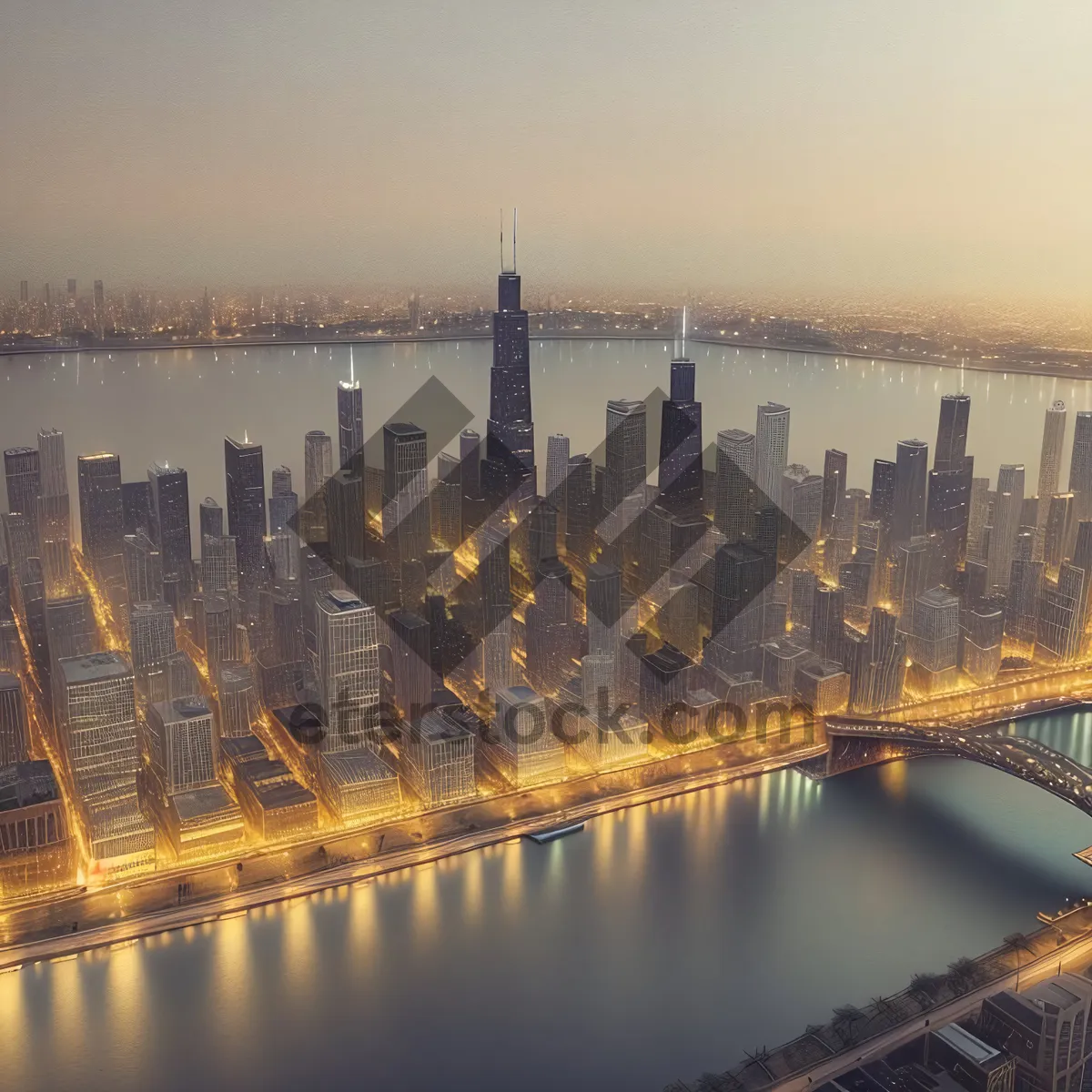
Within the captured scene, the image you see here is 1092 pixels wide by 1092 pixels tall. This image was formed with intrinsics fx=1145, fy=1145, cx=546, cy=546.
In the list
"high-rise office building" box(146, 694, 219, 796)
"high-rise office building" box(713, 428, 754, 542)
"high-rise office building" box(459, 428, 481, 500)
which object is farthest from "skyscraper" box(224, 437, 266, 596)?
"high-rise office building" box(713, 428, 754, 542)

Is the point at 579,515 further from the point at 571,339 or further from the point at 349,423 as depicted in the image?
the point at 571,339

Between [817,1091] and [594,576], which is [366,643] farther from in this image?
[817,1091]

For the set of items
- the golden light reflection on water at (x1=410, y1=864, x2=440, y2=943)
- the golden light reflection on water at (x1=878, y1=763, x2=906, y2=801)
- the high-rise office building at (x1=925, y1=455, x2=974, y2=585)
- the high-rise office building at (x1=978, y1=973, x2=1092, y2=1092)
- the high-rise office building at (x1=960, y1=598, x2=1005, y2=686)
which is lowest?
the golden light reflection on water at (x1=410, y1=864, x2=440, y2=943)

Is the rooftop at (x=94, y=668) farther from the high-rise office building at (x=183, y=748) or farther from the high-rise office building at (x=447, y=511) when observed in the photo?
the high-rise office building at (x=447, y=511)

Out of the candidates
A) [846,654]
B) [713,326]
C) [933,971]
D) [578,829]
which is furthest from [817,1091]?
[713,326]

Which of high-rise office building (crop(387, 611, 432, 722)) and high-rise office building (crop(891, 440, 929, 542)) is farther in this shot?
high-rise office building (crop(891, 440, 929, 542))

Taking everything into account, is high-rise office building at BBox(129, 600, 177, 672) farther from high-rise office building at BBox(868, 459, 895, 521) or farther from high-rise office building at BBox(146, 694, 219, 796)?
high-rise office building at BBox(868, 459, 895, 521)

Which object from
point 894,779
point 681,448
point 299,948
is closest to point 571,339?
point 681,448
